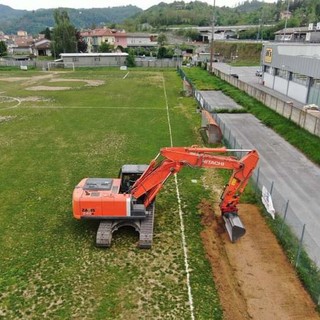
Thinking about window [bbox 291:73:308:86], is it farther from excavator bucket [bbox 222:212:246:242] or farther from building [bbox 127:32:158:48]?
building [bbox 127:32:158:48]

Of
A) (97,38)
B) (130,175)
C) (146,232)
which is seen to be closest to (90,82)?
(130,175)

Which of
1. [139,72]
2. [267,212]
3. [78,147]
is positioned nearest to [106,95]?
[78,147]

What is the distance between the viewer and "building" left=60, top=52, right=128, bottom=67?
86.4 meters

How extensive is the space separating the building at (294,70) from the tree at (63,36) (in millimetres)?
66758

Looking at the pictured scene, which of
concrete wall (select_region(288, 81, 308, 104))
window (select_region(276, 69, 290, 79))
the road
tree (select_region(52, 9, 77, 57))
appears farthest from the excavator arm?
tree (select_region(52, 9, 77, 57))

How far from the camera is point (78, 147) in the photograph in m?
27.2

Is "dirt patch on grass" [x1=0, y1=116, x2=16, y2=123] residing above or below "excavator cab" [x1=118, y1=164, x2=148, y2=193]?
below

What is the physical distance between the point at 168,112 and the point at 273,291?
1099 inches

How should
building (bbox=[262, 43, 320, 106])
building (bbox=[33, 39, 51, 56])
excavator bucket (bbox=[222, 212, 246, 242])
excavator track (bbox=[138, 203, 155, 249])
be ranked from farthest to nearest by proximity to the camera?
building (bbox=[33, 39, 51, 56]), building (bbox=[262, 43, 320, 106]), excavator bucket (bbox=[222, 212, 246, 242]), excavator track (bbox=[138, 203, 155, 249])

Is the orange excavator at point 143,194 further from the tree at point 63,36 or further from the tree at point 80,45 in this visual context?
the tree at point 80,45

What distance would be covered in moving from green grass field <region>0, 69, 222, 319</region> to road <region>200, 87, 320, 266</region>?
392cm

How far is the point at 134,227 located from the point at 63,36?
10017cm

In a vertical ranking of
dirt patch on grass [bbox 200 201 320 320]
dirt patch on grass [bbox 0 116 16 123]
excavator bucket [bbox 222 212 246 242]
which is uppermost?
excavator bucket [bbox 222 212 246 242]

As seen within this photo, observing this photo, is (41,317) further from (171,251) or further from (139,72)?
(139,72)
